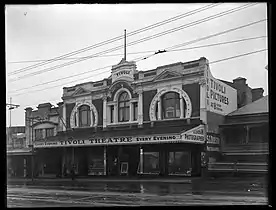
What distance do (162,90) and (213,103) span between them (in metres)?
1.16

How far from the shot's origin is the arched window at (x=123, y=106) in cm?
823

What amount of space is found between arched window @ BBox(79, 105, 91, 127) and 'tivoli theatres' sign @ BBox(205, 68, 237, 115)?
2.53m

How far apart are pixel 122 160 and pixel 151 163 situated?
672 mm

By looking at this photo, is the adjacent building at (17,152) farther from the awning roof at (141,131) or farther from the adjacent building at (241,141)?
the adjacent building at (241,141)

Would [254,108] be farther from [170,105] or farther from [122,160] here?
[122,160]

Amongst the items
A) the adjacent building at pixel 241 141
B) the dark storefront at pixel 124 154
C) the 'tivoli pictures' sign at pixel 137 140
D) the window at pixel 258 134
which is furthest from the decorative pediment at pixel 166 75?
the window at pixel 258 134

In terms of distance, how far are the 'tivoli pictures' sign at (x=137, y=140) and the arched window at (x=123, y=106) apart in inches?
18.2

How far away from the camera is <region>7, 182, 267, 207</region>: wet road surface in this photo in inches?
241

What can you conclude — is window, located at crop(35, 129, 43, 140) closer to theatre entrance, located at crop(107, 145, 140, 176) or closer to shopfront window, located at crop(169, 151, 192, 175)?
theatre entrance, located at crop(107, 145, 140, 176)

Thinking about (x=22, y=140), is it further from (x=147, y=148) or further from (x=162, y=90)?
(x=162, y=90)

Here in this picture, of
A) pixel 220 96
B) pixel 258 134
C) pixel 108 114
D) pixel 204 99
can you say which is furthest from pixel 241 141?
pixel 108 114

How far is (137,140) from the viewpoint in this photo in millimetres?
8000
